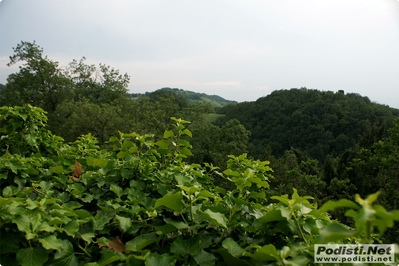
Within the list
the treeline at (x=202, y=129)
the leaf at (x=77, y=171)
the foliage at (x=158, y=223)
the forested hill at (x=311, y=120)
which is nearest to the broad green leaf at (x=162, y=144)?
the foliage at (x=158, y=223)

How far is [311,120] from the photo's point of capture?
45.4 meters

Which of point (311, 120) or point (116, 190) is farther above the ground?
point (311, 120)

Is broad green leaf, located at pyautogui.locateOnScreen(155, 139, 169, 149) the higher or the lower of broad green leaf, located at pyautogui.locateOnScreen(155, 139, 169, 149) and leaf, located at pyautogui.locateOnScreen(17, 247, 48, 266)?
the higher

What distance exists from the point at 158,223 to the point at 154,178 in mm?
383

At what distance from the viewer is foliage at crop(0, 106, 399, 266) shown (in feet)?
3.22

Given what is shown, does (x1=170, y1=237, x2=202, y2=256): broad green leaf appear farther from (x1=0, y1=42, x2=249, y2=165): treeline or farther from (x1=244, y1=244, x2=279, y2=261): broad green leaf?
(x1=0, y1=42, x2=249, y2=165): treeline

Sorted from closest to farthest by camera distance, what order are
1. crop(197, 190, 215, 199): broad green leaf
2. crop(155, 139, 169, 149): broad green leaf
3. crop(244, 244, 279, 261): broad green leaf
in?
crop(244, 244, 279, 261): broad green leaf → crop(197, 190, 215, 199): broad green leaf → crop(155, 139, 169, 149): broad green leaf

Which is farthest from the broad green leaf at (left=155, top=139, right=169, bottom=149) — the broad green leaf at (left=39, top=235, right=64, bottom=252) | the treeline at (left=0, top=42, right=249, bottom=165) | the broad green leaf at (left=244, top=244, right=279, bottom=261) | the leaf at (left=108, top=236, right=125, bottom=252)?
the treeline at (left=0, top=42, right=249, bottom=165)

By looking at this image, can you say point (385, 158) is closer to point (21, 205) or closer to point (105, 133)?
point (21, 205)

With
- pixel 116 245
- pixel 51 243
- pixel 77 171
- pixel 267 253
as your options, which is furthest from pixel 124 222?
pixel 77 171

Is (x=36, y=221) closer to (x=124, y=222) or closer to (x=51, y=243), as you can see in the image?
(x=51, y=243)

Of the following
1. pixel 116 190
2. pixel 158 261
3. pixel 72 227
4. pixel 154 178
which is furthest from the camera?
pixel 154 178

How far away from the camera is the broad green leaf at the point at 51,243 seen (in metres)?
1.02

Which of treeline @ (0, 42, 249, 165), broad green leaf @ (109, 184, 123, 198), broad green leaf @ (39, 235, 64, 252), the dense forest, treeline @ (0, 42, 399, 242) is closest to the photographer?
broad green leaf @ (39, 235, 64, 252)
